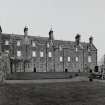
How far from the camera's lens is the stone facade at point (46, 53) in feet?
165

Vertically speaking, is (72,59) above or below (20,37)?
below

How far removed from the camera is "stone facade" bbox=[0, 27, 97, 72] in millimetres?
50375

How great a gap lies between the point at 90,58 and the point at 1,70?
4566 cm

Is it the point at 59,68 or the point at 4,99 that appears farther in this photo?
the point at 59,68

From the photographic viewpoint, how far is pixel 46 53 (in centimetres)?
5462

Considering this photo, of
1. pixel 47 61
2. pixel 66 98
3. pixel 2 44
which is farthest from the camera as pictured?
pixel 47 61

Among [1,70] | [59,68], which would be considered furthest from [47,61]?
[1,70]

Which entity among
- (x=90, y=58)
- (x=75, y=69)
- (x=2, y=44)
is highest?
(x=2, y=44)

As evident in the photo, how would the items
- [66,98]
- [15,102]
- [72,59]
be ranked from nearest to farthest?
[15,102]
[66,98]
[72,59]

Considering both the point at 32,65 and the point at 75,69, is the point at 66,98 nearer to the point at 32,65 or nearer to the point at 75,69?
the point at 32,65

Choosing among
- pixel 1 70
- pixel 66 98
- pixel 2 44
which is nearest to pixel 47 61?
pixel 2 44

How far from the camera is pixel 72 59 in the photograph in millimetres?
58312

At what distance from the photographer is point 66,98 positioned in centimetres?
1409

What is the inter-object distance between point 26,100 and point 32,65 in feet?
130
